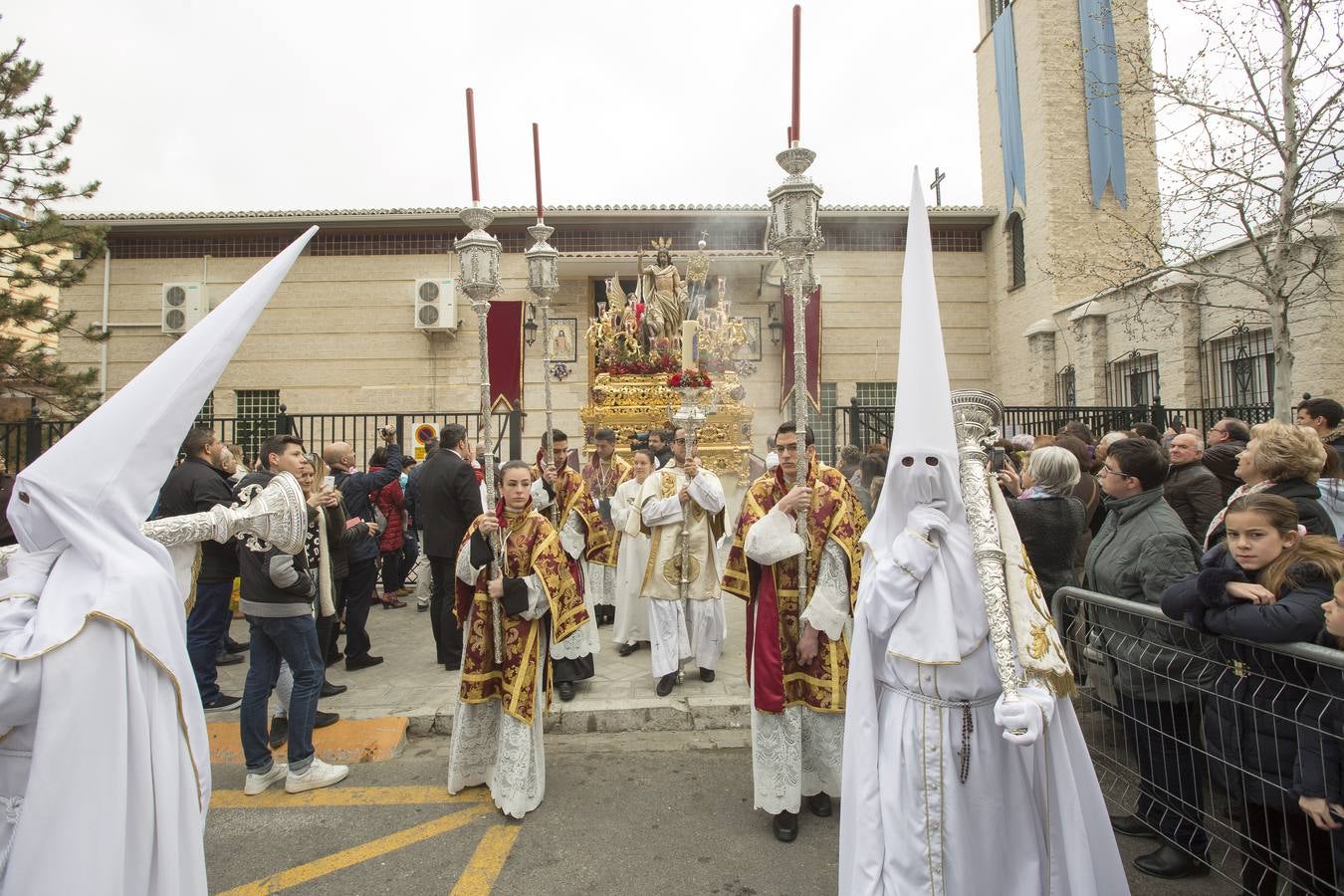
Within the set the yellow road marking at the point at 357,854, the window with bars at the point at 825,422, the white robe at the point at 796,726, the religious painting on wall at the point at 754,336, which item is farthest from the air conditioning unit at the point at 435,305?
the white robe at the point at 796,726

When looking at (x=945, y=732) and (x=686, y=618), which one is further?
(x=686, y=618)

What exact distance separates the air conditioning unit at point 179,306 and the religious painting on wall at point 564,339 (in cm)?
856

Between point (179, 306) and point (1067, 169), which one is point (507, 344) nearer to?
point (179, 306)

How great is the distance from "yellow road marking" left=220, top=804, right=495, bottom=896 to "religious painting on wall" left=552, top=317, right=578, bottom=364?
1462cm

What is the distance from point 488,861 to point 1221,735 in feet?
10.2

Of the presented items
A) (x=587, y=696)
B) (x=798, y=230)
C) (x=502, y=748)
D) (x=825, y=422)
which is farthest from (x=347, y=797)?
(x=825, y=422)

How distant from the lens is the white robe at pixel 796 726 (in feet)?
11.5

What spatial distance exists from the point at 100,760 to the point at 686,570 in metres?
4.24

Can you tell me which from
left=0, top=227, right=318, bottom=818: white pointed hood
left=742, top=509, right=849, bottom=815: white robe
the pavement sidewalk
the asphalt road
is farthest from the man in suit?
left=0, top=227, right=318, bottom=818: white pointed hood

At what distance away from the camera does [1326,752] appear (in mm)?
2234

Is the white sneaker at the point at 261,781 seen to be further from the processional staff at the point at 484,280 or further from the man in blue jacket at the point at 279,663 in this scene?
the processional staff at the point at 484,280

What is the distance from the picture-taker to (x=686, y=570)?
5.81m

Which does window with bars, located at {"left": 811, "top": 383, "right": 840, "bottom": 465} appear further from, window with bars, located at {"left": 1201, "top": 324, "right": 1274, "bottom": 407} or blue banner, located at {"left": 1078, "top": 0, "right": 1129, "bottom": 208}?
window with bars, located at {"left": 1201, "top": 324, "right": 1274, "bottom": 407}

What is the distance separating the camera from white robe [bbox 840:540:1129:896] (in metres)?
2.37
